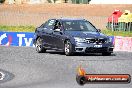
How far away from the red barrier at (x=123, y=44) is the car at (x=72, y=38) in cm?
464

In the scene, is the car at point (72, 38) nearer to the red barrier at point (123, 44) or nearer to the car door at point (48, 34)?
the car door at point (48, 34)

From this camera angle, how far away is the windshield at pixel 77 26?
21266 mm

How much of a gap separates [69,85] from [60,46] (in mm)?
9864

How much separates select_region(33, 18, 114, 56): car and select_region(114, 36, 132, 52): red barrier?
464 centimetres

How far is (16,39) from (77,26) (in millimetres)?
9516

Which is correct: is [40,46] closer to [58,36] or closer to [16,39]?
[58,36]

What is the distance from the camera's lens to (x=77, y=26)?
2134 cm

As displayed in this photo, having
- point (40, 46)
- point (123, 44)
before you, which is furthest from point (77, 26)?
point (123, 44)

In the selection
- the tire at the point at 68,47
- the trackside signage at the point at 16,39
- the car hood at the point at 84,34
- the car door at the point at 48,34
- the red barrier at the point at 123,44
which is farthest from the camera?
the trackside signage at the point at 16,39

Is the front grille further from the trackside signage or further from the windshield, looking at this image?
the trackside signage

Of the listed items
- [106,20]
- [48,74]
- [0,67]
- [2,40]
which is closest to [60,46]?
[0,67]

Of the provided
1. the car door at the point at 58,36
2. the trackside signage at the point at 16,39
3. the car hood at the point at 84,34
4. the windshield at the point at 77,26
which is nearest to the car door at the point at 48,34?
the car door at the point at 58,36

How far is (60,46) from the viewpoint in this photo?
21391 mm

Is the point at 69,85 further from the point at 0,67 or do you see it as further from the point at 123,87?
the point at 0,67
